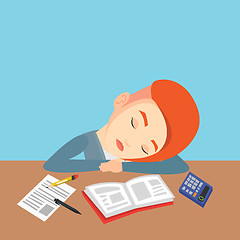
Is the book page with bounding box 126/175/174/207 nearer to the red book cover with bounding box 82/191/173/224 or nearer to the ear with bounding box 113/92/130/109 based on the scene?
the red book cover with bounding box 82/191/173/224

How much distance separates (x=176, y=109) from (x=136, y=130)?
188 mm

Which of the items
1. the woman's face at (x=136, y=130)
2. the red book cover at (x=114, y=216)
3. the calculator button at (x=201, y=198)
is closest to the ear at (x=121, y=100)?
the woman's face at (x=136, y=130)

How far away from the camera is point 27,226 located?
1.09 metres

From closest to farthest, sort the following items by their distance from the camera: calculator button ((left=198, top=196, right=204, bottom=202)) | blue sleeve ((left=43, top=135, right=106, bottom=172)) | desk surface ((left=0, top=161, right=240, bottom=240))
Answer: desk surface ((left=0, top=161, right=240, bottom=240)) < calculator button ((left=198, top=196, right=204, bottom=202)) < blue sleeve ((left=43, top=135, right=106, bottom=172))

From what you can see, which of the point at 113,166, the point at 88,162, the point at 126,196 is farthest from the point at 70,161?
the point at 126,196

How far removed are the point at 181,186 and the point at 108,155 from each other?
0.34m

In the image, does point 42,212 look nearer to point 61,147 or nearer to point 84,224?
point 84,224

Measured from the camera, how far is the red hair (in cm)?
110

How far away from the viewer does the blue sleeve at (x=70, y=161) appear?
4.33 feet

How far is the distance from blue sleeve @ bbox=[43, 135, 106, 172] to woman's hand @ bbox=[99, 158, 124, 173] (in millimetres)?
23

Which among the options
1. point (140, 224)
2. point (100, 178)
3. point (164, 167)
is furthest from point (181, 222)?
point (100, 178)

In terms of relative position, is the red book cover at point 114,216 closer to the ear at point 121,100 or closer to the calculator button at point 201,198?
the calculator button at point 201,198

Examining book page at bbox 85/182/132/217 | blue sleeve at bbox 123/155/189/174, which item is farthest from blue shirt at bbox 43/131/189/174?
book page at bbox 85/182/132/217

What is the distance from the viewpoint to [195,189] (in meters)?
1.24
